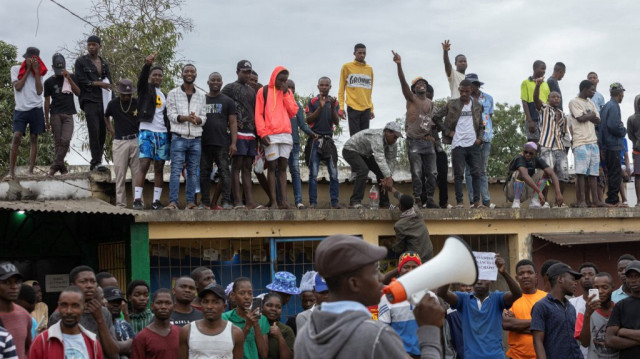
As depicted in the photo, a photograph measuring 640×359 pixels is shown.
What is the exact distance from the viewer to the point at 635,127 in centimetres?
1485

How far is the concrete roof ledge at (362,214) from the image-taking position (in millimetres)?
11586

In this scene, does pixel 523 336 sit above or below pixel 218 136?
below

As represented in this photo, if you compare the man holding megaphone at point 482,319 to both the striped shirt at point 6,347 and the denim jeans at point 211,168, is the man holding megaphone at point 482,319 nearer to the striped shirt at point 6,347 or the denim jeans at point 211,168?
the striped shirt at point 6,347

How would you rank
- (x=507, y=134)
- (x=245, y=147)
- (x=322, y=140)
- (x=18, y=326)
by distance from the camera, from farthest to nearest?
(x=507, y=134) → (x=322, y=140) → (x=245, y=147) → (x=18, y=326)

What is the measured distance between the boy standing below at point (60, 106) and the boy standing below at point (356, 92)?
4.11 metres

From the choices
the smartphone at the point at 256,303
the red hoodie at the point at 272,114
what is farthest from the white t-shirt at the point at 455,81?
the smartphone at the point at 256,303

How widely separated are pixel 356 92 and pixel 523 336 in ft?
20.7

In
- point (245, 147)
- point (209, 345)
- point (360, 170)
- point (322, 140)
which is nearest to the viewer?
point (209, 345)

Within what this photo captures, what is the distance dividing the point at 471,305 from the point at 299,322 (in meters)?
1.75

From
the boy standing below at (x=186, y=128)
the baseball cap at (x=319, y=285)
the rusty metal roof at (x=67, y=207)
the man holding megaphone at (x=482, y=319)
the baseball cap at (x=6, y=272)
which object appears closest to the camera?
the baseball cap at (x=6, y=272)

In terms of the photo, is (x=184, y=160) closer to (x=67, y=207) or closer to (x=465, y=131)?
(x=67, y=207)

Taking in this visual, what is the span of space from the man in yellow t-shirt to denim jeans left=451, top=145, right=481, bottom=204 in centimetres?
507

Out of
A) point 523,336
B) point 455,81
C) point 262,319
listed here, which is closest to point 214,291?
point 262,319

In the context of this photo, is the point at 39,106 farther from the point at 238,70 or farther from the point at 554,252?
the point at 554,252
